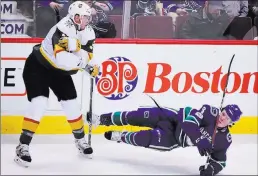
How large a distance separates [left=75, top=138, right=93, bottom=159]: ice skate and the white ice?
0.07ft

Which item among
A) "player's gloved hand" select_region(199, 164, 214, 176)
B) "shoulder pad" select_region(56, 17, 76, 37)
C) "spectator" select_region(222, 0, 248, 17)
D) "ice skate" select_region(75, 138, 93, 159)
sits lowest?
"player's gloved hand" select_region(199, 164, 214, 176)

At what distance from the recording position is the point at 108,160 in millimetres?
2748

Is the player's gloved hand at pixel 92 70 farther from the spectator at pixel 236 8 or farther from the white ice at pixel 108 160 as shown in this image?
the spectator at pixel 236 8

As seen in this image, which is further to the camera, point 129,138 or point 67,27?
point 129,138

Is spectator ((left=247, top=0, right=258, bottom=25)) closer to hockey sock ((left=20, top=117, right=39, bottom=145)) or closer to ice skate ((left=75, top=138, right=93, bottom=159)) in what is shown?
ice skate ((left=75, top=138, right=93, bottom=159))

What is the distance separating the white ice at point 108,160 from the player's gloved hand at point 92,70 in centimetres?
32

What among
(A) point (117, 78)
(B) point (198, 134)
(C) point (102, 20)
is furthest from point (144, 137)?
(C) point (102, 20)

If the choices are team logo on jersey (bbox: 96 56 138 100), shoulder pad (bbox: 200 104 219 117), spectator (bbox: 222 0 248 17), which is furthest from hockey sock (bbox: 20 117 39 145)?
spectator (bbox: 222 0 248 17)

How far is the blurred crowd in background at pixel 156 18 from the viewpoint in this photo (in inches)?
114

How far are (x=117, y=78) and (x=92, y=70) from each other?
0.70 feet

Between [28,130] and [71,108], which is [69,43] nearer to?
[71,108]

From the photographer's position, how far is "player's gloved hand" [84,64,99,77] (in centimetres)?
274

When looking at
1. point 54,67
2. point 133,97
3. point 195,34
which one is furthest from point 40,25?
point 195,34

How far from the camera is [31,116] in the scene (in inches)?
108
